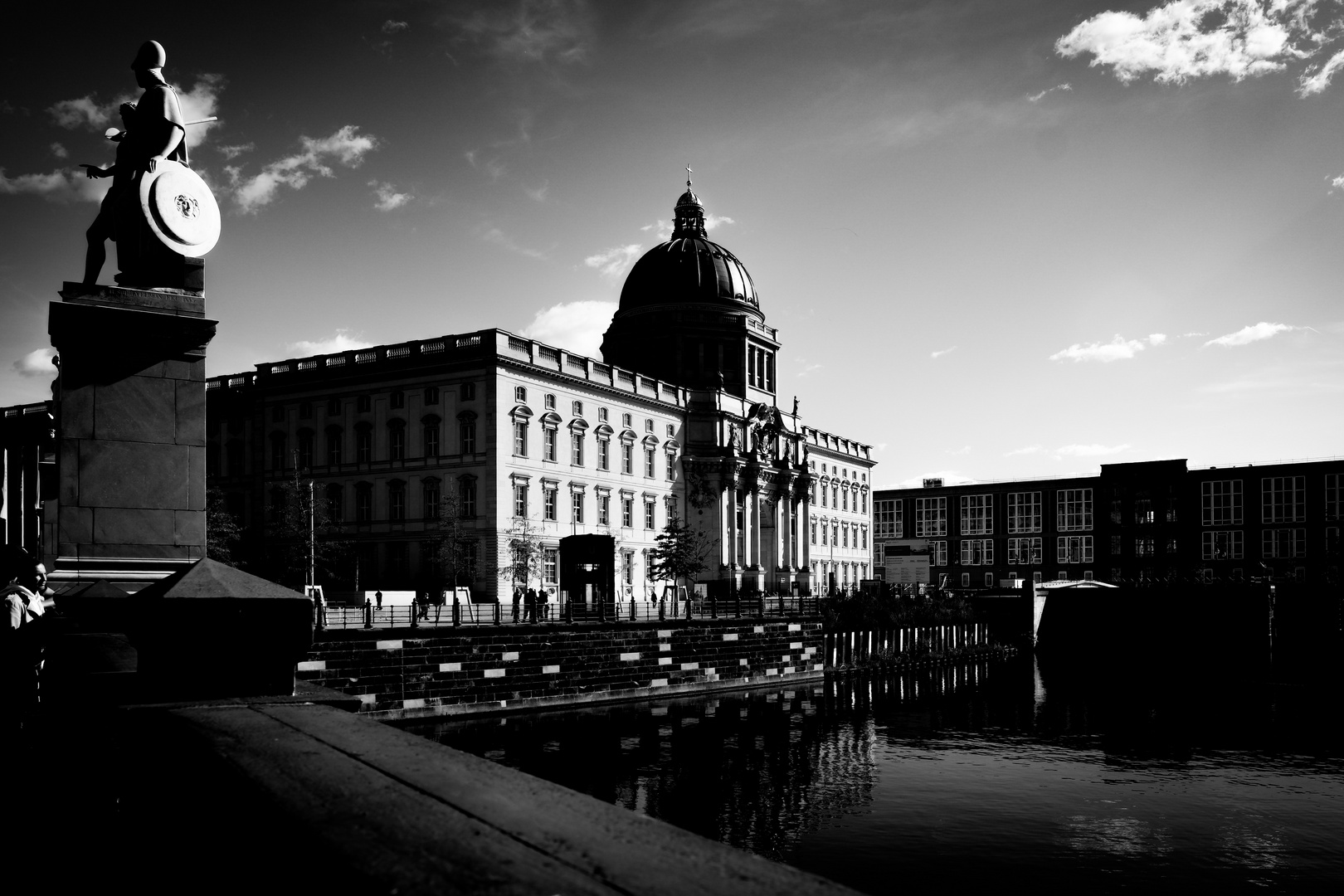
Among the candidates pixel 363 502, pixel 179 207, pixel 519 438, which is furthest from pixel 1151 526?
pixel 179 207

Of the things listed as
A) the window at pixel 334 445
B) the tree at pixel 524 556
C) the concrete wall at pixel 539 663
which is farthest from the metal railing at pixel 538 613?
the window at pixel 334 445

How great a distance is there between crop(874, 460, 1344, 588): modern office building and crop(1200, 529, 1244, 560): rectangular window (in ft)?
0.28

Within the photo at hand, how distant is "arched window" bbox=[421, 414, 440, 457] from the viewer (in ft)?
218

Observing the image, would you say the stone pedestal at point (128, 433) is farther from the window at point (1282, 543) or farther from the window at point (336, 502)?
the window at point (1282, 543)

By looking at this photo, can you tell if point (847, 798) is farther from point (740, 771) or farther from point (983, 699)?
point (983, 699)

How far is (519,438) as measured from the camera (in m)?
66.8

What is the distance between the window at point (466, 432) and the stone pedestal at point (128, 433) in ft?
162

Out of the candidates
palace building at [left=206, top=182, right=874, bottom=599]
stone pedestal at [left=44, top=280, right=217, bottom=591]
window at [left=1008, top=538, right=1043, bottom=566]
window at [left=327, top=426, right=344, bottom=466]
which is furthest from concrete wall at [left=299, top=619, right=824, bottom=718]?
window at [left=1008, top=538, right=1043, bottom=566]

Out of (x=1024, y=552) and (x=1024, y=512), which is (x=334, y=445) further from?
(x=1024, y=552)

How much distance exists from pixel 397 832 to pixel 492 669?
34.1m

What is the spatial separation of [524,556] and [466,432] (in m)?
8.21

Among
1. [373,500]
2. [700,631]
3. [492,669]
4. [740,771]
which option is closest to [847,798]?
[740,771]

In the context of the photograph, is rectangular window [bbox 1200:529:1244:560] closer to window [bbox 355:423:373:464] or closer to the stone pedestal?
window [bbox 355:423:373:464]

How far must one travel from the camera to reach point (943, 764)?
3045 cm
